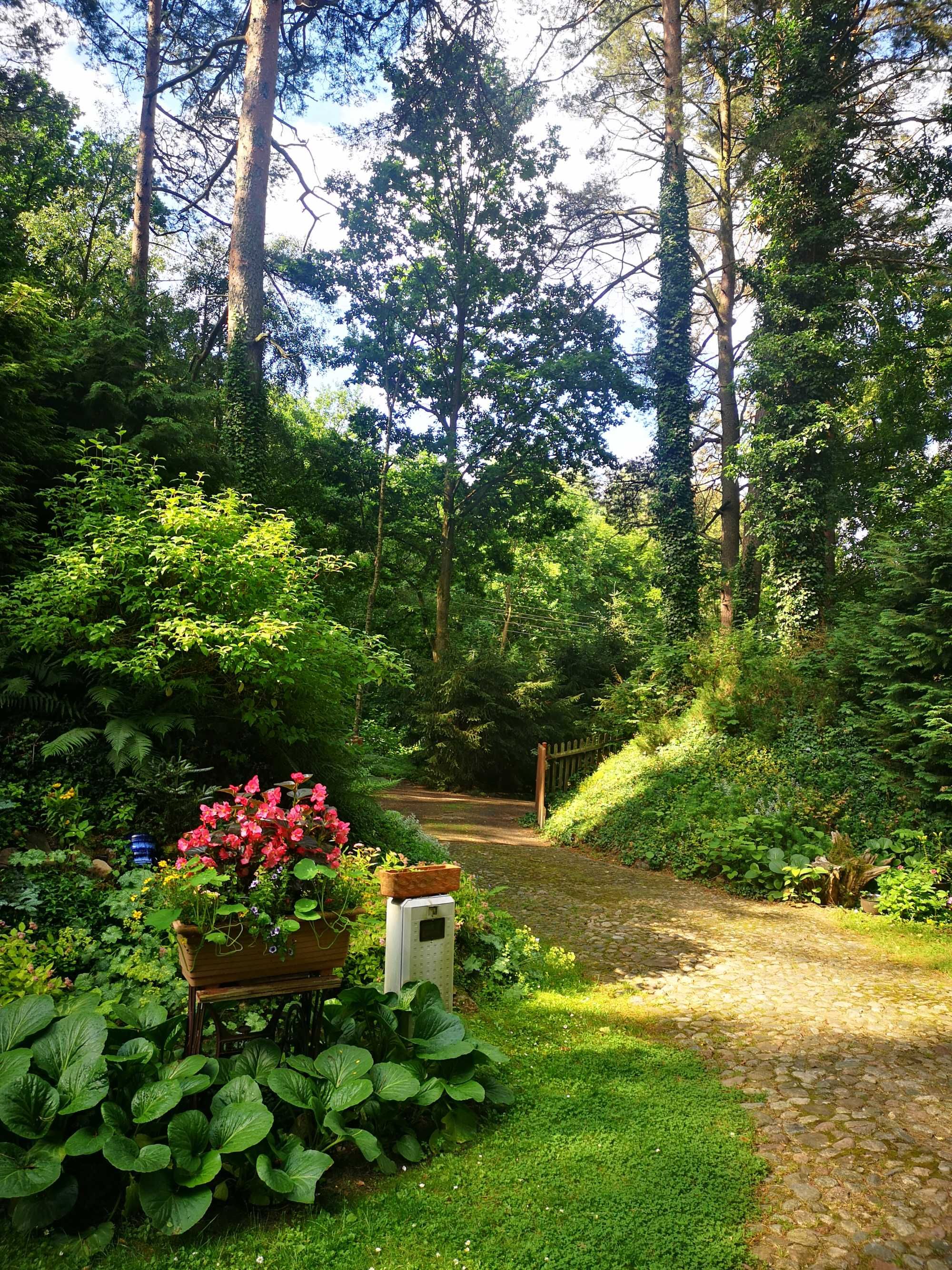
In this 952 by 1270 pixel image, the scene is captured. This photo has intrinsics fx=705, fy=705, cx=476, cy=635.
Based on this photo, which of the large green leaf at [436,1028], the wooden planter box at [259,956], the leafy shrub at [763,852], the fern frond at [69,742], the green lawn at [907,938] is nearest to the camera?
the wooden planter box at [259,956]

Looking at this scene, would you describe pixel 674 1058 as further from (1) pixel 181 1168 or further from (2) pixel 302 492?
(2) pixel 302 492

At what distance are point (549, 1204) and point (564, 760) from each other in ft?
33.2

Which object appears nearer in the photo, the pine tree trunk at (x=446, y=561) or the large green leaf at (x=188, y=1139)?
the large green leaf at (x=188, y=1139)

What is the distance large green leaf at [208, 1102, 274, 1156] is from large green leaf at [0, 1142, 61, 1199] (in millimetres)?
435

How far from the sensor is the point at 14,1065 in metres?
2.20

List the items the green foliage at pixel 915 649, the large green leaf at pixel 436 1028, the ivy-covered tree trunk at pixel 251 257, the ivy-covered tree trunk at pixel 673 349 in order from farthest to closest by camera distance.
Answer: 1. the ivy-covered tree trunk at pixel 673 349
2. the ivy-covered tree trunk at pixel 251 257
3. the green foliage at pixel 915 649
4. the large green leaf at pixel 436 1028

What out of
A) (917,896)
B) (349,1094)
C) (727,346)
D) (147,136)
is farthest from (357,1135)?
(727,346)

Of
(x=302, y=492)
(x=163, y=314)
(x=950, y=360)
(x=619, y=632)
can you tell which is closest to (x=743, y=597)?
(x=619, y=632)

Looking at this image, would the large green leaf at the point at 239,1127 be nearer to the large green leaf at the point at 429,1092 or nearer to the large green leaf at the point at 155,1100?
the large green leaf at the point at 155,1100

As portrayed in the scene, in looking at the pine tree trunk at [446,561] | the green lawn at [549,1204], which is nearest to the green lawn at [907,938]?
the green lawn at [549,1204]

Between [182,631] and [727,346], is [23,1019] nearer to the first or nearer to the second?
[182,631]

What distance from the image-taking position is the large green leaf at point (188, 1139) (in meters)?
2.15

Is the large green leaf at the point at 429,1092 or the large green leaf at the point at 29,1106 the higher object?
the large green leaf at the point at 29,1106

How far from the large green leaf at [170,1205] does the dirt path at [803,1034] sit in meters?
Answer: 1.71
